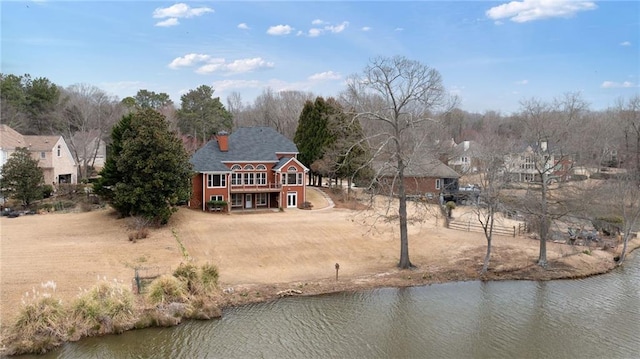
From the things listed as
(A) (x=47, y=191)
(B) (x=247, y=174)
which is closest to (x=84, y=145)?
(A) (x=47, y=191)

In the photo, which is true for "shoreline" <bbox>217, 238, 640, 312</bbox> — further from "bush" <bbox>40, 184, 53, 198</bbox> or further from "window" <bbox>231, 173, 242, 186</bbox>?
"bush" <bbox>40, 184, 53, 198</bbox>

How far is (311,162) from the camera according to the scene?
159 feet

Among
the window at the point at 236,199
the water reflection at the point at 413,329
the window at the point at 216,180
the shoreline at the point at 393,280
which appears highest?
the window at the point at 216,180

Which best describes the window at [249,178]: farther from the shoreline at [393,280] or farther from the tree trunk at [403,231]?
the shoreline at [393,280]

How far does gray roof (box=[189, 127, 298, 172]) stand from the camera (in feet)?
124

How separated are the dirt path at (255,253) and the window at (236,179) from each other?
206 inches

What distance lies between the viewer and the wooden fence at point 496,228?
32.6m

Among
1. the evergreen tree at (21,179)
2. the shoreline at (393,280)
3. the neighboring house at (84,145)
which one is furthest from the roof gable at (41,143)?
the shoreline at (393,280)

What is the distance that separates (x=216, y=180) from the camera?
37.2 metres

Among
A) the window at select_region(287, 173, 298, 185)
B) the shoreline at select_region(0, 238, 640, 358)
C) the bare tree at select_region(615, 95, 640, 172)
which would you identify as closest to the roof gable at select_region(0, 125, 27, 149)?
the window at select_region(287, 173, 298, 185)

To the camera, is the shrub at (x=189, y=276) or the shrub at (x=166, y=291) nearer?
the shrub at (x=166, y=291)

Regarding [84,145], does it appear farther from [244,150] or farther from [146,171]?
[146,171]

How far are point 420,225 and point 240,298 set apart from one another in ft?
59.6

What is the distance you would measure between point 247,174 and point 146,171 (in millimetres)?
11167
